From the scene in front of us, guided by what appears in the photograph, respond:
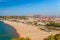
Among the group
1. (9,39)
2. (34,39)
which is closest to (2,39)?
(9,39)

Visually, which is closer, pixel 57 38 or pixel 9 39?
pixel 57 38

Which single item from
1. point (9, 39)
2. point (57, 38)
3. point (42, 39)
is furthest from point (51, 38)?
point (9, 39)

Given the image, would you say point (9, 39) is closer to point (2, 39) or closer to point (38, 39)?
point (2, 39)

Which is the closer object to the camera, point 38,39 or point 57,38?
point 57,38

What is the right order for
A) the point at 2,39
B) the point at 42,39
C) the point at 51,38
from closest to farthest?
the point at 51,38
the point at 42,39
the point at 2,39

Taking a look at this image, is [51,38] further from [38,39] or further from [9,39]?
[9,39]

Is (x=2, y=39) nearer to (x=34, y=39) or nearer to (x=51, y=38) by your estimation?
(x=34, y=39)

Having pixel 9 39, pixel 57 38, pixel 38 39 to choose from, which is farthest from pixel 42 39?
pixel 9 39

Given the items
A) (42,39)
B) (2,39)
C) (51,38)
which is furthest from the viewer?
(2,39)
